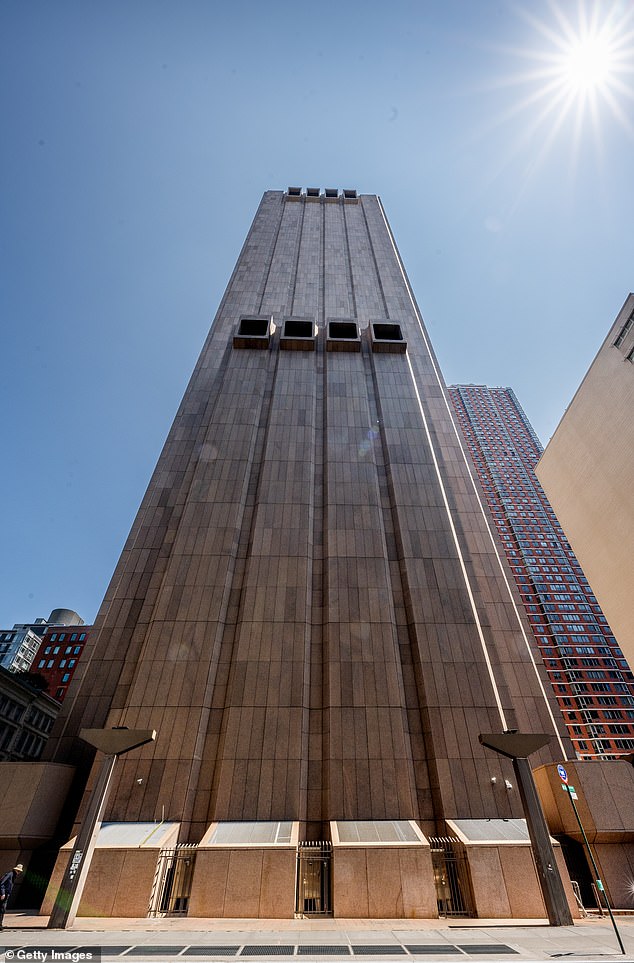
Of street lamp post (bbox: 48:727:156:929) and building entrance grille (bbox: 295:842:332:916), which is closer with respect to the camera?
street lamp post (bbox: 48:727:156:929)

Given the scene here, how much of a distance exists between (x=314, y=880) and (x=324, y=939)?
675 centimetres

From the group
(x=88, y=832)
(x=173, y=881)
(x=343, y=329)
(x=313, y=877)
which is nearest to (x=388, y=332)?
(x=343, y=329)

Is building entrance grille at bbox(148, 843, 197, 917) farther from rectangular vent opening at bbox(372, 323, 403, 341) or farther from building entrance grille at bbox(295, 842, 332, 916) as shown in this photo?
rectangular vent opening at bbox(372, 323, 403, 341)

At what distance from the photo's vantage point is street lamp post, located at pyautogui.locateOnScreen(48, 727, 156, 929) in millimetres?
13789

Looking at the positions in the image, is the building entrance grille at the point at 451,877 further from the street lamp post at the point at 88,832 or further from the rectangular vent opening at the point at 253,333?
the rectangular vent opening at the point at 253,333

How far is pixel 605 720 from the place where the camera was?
84.2 m

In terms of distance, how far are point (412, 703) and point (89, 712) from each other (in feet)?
60.5

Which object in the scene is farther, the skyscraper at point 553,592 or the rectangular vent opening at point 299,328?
the skyscraper at point 553,592

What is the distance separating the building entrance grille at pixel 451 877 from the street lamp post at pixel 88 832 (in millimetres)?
13082

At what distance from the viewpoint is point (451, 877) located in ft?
57.7

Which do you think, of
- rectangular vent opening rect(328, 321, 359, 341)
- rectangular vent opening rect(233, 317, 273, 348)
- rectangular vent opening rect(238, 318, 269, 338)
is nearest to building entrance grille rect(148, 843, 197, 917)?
rectangular vent opening rect(233, 317, 273, 348)

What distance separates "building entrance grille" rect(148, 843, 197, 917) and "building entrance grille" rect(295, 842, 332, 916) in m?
4.39
